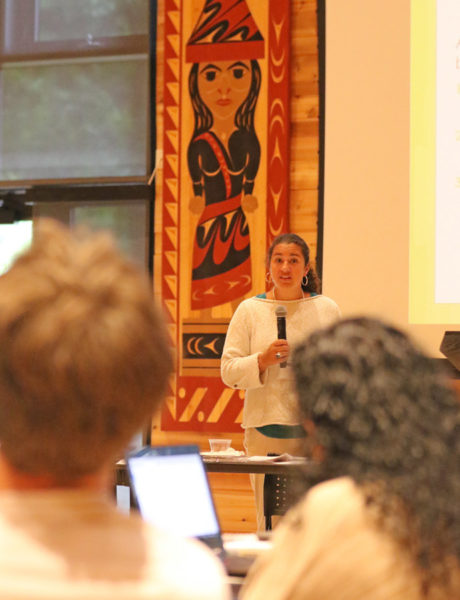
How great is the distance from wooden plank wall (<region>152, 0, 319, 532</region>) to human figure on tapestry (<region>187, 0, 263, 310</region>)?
8.3 inches

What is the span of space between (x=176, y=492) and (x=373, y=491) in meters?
1.14

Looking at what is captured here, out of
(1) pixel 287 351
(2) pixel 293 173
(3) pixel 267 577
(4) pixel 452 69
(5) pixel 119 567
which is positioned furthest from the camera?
(2) pixel 293 173

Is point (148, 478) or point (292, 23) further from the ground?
point (292, 23)

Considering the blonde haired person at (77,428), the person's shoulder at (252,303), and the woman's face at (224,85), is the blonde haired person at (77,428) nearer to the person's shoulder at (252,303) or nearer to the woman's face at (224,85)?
the person's shoulder at (252,303)

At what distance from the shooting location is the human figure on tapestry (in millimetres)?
4727

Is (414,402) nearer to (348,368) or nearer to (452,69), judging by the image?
(348,368)

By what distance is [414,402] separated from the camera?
93 cm

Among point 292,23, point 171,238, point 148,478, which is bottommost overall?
point 148,478

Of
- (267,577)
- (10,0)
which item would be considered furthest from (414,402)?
(10,0)

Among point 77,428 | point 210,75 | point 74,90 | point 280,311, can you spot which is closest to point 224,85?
point 210,75

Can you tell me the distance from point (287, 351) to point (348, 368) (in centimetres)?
224

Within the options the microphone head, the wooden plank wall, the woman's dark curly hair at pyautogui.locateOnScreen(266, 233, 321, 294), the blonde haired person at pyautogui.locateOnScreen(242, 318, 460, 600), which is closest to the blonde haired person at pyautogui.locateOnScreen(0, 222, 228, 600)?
the blonde haired person at pyautogui.locateOnScreen(242, 318, 460, 600)

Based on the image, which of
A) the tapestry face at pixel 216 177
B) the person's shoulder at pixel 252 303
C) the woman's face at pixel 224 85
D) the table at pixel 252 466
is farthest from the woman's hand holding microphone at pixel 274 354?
the woman's face at pixel 224 85

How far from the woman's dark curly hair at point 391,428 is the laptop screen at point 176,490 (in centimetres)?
99
